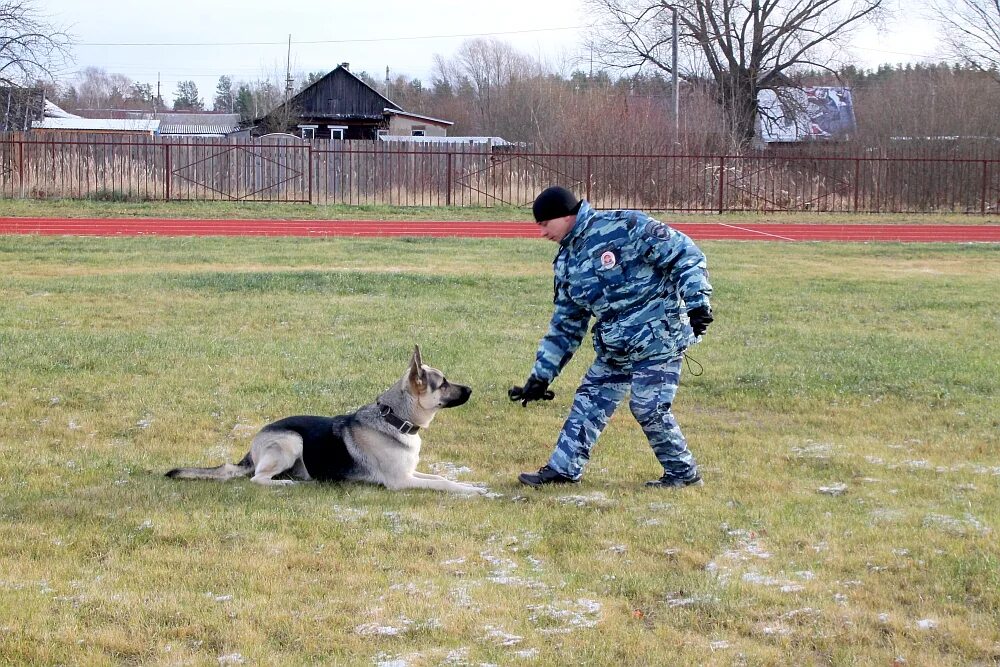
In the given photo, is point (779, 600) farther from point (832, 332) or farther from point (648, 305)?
point (832, 332)

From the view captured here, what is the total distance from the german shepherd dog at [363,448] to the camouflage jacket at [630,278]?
42.1 inches

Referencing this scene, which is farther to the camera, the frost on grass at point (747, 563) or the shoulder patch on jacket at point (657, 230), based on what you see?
the shoulder patch on jacket at point (657, 230)

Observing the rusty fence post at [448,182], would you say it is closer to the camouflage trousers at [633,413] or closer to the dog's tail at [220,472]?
the dog's tail at [220,472]

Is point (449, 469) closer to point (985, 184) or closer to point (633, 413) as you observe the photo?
point (633, 413)

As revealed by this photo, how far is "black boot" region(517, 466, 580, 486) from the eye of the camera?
22.1 feet

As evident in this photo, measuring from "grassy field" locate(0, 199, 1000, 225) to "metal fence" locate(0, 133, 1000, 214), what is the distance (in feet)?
5.15

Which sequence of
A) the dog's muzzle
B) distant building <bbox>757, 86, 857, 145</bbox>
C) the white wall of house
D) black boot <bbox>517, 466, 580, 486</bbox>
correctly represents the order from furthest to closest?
1. the white wall of house
2. distant building <bbox>757, 86, 857, 145</bbox>
3. the dog's muzzle
4. black boot <bbox>517, 466, 580, 486</bbox>

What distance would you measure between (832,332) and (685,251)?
280 inches

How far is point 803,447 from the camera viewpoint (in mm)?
7734

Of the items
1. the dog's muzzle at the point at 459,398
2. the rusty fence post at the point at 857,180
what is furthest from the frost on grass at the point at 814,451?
the rusty fence post at the point at 857,180

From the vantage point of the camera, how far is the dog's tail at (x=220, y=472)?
6.64 meters

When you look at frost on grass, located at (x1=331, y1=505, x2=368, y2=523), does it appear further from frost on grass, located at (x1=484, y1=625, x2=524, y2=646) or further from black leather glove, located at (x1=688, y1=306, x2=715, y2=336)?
black leather glove, located at (x1=688, y1=306, x2=715, y2=336)

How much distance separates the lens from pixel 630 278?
20.6 feet

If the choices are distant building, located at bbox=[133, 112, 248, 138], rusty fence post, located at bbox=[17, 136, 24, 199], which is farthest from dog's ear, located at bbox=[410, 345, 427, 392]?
distant building, located at bbox=[133, 112, 248, 138]
